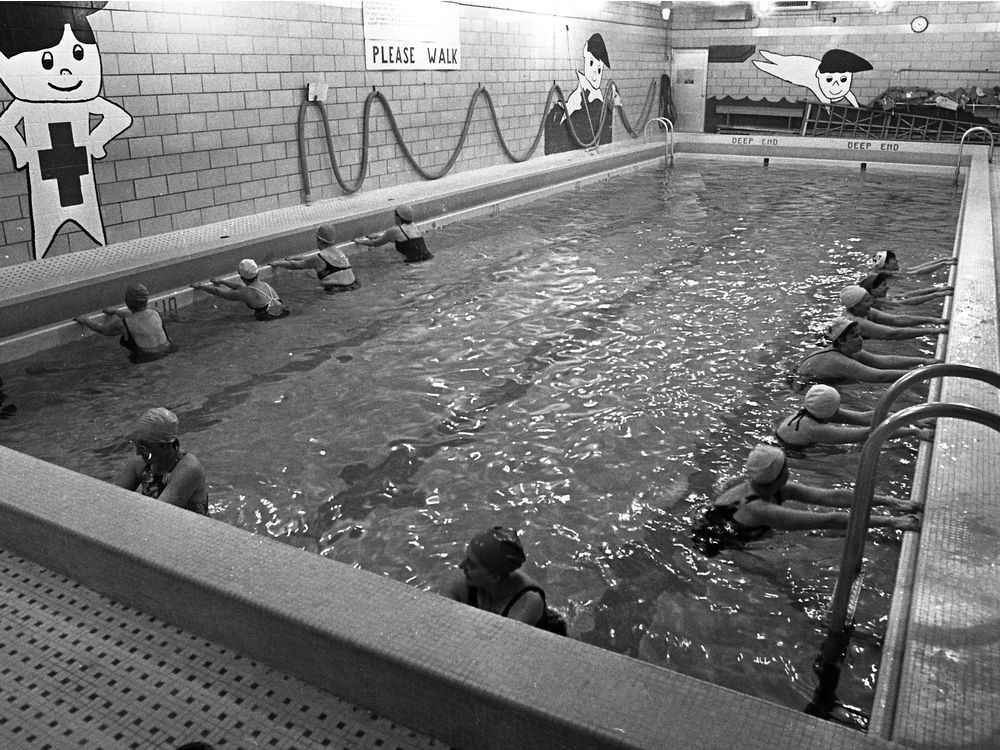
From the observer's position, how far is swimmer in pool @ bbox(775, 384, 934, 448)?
4.52 m

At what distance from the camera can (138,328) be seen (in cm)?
635

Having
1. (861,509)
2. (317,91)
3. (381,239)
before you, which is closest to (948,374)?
(861,509)

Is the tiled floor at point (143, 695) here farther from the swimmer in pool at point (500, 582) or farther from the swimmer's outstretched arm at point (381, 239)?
the swimmer's outstretched arm at point (381, 239)

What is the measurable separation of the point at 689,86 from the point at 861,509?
68.1 ft

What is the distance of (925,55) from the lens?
18297 millimetres

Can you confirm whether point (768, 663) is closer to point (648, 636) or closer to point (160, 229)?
point (648, 636)

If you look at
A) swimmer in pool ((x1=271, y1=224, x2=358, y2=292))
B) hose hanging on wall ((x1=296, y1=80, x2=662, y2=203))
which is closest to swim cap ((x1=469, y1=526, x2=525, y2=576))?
swimmer in pool ((x1=271, y1=224, x2=358, y2=292))

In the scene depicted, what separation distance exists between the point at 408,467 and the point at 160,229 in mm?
5457

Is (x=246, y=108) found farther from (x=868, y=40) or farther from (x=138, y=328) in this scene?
(x=868, y=40)

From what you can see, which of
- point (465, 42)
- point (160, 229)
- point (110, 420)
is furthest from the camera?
point (465, 42)

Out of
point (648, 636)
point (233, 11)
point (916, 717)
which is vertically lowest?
point (648, 636)

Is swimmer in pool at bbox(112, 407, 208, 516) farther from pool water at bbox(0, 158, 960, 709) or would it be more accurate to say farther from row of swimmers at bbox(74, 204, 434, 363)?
row of swimmers at bbox(74, 204, 434, 363)

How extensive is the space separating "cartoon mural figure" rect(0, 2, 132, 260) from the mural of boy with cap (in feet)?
21.4

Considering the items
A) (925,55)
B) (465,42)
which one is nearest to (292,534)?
(465,42)
